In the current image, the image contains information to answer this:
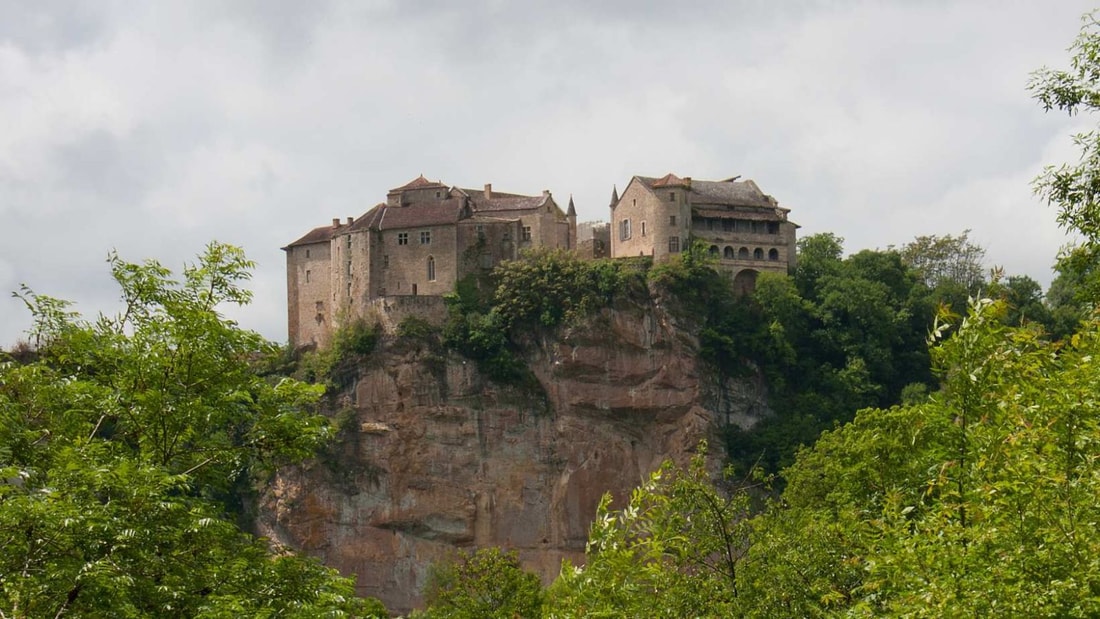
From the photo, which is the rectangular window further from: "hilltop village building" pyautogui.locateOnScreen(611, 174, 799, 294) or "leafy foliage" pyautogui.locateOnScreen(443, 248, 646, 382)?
"leafy foliage" pyautogui.locateOnScreen(443, 248, 646, 382)

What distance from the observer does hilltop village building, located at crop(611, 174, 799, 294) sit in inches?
3551

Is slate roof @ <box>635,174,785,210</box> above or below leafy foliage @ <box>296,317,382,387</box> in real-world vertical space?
above

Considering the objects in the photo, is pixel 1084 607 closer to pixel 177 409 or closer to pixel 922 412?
pixel 922 412

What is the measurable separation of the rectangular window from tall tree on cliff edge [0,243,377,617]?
6481cm

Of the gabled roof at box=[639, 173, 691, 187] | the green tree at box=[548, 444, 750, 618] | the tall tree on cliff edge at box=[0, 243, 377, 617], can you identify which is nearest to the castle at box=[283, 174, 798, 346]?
the gabled roof at box=[639, 173, 691, 187]

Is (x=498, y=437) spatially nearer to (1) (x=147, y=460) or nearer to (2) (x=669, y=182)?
(2) (x=669, y=182)

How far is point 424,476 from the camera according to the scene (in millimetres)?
88812

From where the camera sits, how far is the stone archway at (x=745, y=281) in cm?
9181

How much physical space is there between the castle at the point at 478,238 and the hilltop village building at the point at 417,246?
6 centimetres

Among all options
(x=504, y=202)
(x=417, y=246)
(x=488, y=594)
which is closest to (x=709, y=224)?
(x=504, y=202)

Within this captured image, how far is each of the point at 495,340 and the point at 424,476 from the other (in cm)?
852

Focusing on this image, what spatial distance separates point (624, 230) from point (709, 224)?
4.87 meters

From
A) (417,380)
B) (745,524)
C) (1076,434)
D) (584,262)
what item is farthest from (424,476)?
(1076,434)

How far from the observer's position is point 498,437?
89.3 meters
